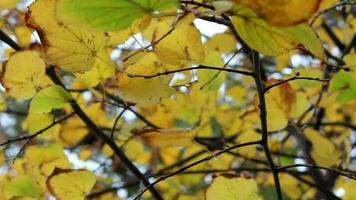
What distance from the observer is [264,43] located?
39cm

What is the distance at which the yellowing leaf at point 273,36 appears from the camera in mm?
371

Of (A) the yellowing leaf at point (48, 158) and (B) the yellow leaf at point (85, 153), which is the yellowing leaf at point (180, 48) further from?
(B) the yellow leaf at point (85, 153)

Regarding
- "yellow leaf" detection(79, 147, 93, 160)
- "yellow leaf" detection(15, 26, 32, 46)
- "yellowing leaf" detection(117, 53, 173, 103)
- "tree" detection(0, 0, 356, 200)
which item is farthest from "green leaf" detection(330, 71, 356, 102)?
"yellow leaf" detection(79, 147, 93, 160)

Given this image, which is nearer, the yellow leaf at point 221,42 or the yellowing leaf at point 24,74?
the yellowing leaf at point 24,74

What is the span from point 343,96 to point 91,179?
0.36 metres

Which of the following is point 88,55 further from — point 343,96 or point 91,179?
point 343,96

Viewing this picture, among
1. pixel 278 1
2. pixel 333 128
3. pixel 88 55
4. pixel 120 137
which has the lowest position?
pixel 278 1

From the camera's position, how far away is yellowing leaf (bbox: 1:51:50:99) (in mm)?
577

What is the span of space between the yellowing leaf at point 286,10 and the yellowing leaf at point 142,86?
0.85 feet

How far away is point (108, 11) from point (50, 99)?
0.89 feet

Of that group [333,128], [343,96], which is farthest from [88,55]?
[333,128]

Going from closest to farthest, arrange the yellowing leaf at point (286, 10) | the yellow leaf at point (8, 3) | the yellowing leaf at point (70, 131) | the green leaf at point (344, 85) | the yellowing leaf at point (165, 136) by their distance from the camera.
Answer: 1. the yellowing leaf at point (286, 10)
2. the yellowing leaf at point (165, 136)
3. the green leaf at point (344, 85)
4. the yellow leaf at point (8, 3)
5. the yellowing leaf at point (70, 131)

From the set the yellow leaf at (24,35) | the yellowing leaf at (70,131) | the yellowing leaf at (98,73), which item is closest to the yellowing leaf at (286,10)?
the yellowing leaf at (98,73)

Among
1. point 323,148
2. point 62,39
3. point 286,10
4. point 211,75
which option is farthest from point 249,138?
point 286,10
